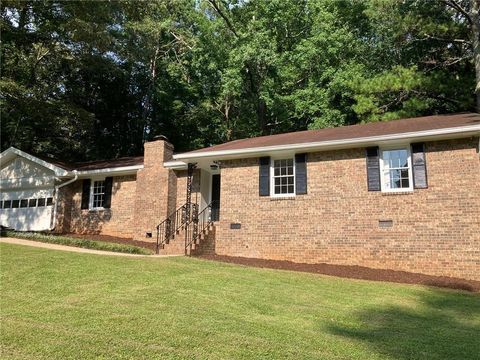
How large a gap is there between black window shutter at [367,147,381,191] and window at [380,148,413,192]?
0.16 metres

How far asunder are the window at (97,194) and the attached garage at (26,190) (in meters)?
1.43

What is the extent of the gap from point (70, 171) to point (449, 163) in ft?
52.3

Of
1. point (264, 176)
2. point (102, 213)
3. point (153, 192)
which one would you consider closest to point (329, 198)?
point (264, 176)

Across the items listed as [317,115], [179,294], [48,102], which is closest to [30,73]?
[48,102]

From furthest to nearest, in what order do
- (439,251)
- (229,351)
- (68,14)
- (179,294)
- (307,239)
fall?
(68,14) < (307,239) < (439,251) < (179,294) < (229,351)

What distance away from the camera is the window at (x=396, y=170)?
12820 millimetres

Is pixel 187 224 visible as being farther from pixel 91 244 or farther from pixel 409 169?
pixel 409 169

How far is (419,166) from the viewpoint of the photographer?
12.6 m

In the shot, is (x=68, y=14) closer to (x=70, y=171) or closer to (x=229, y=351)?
(x=70, y=171)

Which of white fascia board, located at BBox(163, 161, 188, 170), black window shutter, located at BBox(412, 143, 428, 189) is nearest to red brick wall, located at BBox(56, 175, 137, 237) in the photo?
white fascia board, located at BBox(163, 161, 188, 170)

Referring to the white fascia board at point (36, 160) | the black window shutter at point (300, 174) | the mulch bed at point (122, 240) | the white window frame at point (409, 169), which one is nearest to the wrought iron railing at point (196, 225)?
the mulch bed at point (122, 240)

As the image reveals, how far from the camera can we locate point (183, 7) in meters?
30.4

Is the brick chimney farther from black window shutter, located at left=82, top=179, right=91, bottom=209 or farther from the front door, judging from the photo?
black window shutter, located at left=82, top=179, right=91, bottom=209

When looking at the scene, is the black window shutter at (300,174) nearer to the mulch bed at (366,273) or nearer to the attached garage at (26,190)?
the mulch bed at (366,273)
